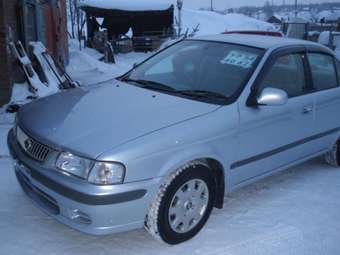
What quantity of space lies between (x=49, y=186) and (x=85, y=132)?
44 centimetres

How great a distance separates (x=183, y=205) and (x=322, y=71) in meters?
2.41

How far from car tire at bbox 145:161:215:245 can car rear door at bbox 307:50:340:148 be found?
170cm

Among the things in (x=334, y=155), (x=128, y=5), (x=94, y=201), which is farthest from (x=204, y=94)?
(x=128, y=5)

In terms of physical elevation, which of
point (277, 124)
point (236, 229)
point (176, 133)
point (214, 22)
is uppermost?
point (176, 133)

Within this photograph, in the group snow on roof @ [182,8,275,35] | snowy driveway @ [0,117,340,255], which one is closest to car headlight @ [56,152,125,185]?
snowy driveway @ [0,117,340,255]

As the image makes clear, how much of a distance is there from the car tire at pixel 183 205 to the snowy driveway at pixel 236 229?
116 mm

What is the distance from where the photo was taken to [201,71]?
13.2ft

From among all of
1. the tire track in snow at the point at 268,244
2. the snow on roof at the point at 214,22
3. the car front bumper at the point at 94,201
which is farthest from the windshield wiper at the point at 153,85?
the snow on roof at the point at 214,22

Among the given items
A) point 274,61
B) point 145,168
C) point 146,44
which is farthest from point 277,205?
point 146,44

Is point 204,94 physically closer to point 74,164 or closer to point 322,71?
point 74,164

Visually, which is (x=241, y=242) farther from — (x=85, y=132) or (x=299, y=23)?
(x=299, y=23)

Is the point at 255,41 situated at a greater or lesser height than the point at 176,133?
greater

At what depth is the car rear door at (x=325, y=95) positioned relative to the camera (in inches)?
179

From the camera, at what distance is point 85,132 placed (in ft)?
10.2
